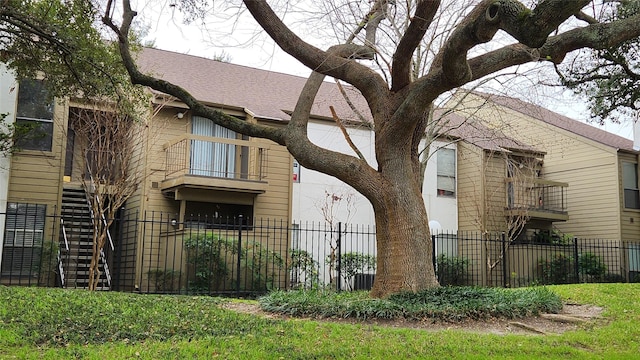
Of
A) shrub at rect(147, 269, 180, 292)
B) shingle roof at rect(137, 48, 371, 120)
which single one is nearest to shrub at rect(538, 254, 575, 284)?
shingle roof at rect(137, 48, 371, 120)

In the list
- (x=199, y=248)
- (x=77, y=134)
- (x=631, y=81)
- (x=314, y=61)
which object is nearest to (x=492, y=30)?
(x=314, y=61)

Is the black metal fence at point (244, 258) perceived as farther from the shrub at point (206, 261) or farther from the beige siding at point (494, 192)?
the beige siding at point (494, 192)

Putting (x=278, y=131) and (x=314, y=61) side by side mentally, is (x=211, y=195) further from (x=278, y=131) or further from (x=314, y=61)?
(x=314, y=61)

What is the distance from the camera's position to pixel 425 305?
1020cm

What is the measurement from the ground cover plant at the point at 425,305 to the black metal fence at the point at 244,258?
14.2 ft

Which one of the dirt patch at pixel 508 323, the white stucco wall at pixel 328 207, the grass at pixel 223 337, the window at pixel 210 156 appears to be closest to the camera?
the grass at pixel 223 337

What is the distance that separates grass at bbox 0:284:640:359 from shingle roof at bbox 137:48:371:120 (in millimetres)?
10653

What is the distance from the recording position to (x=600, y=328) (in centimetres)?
992

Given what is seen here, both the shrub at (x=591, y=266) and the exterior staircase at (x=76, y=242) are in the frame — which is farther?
the shrub at (x=591, y=266)

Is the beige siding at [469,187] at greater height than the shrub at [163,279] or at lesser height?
greater

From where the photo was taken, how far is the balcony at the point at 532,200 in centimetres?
2367

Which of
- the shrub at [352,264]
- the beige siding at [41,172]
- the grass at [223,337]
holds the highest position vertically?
the beige siding at [41,172]

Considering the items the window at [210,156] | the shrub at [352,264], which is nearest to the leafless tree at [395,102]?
the window at [210,156]

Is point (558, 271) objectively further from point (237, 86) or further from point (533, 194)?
point (237, 86)
